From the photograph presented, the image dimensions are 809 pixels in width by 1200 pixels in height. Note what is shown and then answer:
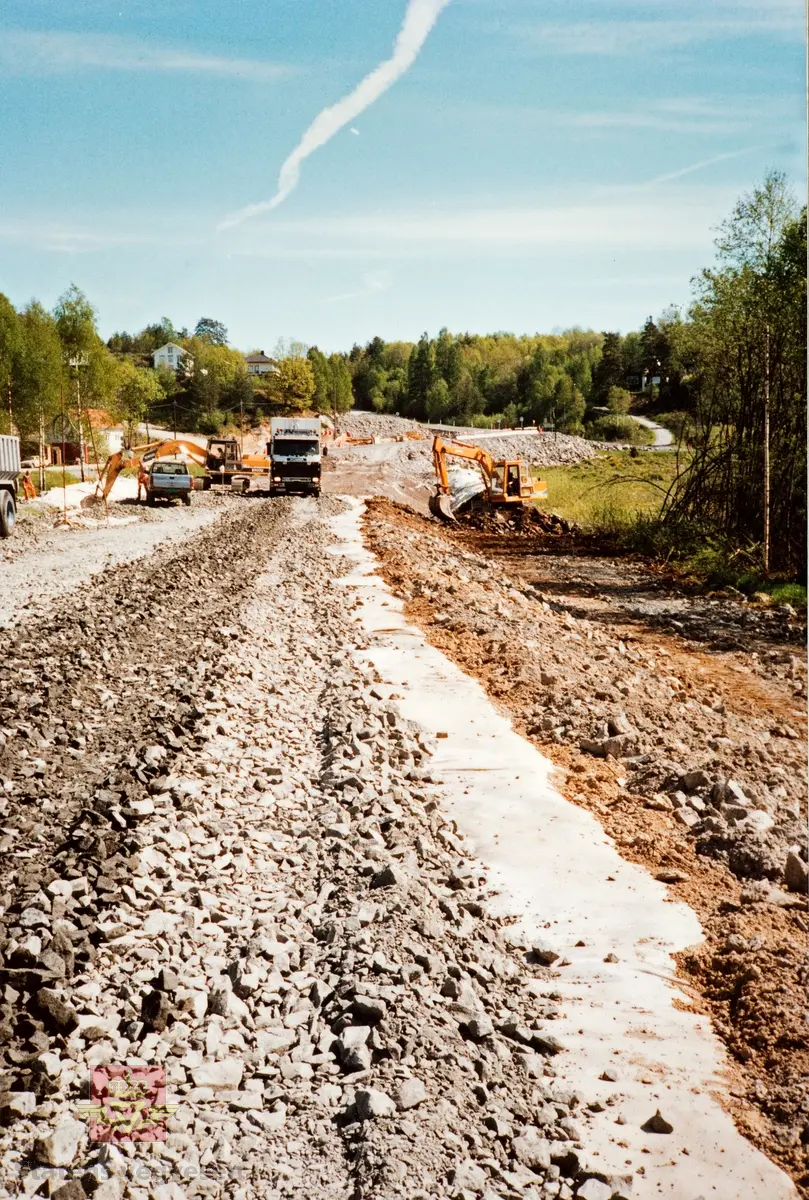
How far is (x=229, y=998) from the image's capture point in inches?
146

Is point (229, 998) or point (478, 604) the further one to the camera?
point (478, 604)

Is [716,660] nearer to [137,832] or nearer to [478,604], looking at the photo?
[478,604]

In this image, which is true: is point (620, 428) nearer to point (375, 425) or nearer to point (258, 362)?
point (375, 425)

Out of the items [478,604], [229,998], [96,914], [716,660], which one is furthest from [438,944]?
[478,604]

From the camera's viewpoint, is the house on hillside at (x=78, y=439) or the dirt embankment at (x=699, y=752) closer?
the dirt embankment at (x=699, y=752)

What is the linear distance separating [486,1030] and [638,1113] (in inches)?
24.0

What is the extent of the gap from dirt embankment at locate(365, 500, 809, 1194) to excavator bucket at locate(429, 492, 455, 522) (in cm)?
1208

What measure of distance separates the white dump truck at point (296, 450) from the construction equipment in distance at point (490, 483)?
629cm

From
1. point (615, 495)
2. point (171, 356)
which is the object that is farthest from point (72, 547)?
point (171, 356)

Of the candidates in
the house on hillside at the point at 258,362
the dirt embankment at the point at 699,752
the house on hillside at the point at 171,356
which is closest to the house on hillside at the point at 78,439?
the house on hillside at the point at 171,356

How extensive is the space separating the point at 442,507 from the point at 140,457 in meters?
12.2

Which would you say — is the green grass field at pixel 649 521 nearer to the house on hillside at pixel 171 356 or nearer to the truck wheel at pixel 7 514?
the truck wheel at pixel 7 514

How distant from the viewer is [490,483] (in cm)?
2816

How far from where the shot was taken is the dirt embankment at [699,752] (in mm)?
3797
